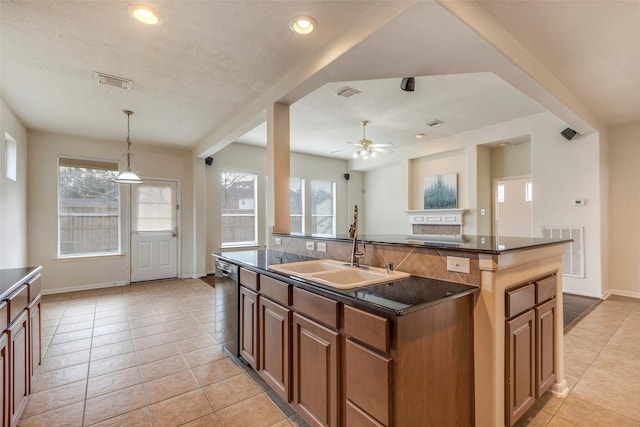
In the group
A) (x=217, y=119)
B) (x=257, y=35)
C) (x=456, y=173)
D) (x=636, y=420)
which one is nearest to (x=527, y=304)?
(x=636, y=420)

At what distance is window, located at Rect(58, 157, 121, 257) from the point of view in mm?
5109

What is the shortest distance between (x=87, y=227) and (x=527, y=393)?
6.45 metres

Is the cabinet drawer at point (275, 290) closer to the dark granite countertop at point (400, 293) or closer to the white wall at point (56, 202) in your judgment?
the dark granite countertop at point (400, 293)

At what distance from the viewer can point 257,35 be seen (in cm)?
240

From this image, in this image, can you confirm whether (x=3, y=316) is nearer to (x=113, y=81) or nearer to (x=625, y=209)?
(x=113, y=81)

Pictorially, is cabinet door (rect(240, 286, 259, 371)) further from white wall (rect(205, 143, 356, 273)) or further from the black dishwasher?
white wall (rect(205, 143, 356, 273))

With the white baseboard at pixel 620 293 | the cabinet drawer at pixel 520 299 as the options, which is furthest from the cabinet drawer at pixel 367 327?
the white baseboard at pixel 620 293

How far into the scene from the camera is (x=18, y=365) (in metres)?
1.81

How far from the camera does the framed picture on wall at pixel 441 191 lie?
6109 millimetres

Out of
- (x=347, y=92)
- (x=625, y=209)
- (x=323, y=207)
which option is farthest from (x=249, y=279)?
(x=625, y=209)

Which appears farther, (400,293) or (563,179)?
(563,179)

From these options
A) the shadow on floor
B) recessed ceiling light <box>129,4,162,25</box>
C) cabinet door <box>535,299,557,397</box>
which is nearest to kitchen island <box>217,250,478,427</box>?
cabinet door <box>535,299,557,397</box>

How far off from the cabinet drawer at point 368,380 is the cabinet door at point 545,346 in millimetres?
1241

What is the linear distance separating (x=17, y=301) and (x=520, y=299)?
294cm
